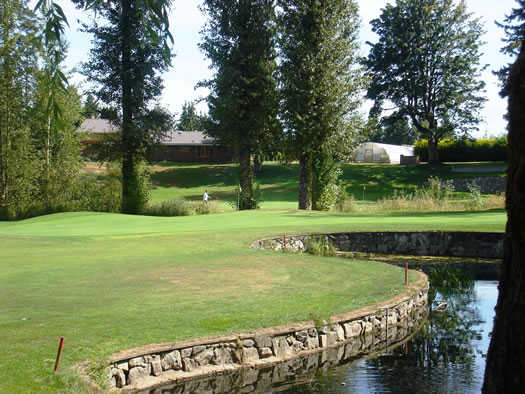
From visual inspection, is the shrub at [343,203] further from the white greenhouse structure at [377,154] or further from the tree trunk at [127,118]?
the white greenhouse structure at [377,154]

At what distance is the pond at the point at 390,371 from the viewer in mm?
6633

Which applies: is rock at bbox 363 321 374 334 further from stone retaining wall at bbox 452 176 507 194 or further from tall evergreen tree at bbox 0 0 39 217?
stone retaining wall at bbox 452 176 507 194

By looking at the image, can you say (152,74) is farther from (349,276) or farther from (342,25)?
(349,276)

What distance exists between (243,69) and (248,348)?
2603 centimetres

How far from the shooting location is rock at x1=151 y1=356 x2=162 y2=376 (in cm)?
608

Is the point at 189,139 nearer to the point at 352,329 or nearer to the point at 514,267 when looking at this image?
the point at 352,329


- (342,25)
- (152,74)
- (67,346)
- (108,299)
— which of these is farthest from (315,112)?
(67,346)

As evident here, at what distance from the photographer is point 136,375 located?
595 centimetres

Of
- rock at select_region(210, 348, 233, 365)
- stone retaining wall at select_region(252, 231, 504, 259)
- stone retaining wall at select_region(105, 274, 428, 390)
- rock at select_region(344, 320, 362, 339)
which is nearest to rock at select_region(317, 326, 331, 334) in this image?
stone retaining wall at select_region(105, 274, 428, 390)

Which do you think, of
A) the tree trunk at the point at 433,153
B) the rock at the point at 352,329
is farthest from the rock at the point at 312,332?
the tree trunk at the point at 433,153

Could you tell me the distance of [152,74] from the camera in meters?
32.0

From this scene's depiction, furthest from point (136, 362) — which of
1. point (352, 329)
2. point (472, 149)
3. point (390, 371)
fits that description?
point (472, 149)

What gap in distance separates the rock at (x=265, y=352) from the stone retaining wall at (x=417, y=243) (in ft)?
30.5

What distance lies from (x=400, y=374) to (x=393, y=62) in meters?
50.0
